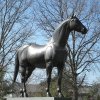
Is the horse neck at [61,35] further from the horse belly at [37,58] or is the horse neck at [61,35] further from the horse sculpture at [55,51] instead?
the horse belly at [37,58]

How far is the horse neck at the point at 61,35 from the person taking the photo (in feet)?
27.2

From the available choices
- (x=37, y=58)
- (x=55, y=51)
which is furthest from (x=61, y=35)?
(x=37, y=58)

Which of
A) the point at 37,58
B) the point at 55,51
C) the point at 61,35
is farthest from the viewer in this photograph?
the point at 37,58

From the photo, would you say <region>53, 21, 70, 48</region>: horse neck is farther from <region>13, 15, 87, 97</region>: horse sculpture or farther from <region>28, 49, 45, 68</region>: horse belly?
<region>28, 49, 45, 68</region>: horse belly

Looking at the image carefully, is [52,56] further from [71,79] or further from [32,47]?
[71,79]

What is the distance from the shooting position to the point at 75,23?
27.3 feet

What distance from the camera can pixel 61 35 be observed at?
8.33 metres

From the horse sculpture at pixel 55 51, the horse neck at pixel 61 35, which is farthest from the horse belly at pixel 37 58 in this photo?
the horse neck at pixel 61 35

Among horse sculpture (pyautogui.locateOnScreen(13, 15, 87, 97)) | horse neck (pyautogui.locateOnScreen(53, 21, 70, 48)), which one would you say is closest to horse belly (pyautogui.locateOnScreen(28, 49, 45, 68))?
horse sculpture (pyautogui.locateOnScreen(13, 15, 87, 97))

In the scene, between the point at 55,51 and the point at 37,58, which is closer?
the point at 55,51

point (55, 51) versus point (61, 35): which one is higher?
point (61, 35)

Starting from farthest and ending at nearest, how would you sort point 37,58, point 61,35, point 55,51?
point 37,58 → point 61,35 → point 55,51

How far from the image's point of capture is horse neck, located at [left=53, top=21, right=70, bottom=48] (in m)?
8.30

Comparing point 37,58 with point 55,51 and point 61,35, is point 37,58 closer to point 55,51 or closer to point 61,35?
point 55,51
